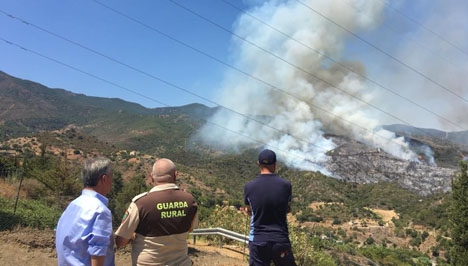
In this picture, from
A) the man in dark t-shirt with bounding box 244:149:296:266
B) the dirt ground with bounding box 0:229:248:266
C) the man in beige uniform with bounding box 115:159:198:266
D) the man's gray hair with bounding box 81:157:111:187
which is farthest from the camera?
the dirt ground with bounding box 0:229:248:266

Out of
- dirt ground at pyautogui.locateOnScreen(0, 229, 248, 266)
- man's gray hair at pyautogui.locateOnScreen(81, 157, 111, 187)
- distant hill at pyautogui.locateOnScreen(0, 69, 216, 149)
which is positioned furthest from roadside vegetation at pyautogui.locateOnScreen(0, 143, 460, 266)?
distant hill at pyautogui.locateOnScreen(0, 69, 216, 149)

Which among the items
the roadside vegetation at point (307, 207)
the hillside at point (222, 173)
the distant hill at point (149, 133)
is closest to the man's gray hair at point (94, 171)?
the roadside vegetation at point (307, 207)

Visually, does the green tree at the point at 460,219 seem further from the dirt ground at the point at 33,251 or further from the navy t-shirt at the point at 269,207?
the navy t-shirt at the point at 269,207

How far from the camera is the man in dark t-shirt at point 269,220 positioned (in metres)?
3.82

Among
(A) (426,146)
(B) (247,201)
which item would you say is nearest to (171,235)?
(B) (247,201)

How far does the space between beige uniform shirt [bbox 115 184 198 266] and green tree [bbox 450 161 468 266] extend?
2304 centimetres

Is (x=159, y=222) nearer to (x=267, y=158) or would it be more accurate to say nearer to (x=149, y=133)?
(x=267, y=158)

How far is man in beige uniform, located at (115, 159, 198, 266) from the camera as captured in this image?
302 centimetres

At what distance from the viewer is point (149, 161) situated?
7144cm

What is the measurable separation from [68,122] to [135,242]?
163m

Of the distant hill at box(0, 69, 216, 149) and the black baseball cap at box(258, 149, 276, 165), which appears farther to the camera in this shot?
the distant hill at box(0, 69, 216, 149)

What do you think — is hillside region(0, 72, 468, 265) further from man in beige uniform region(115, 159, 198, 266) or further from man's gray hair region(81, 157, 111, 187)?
man's gray hair region(81, 157, 111, 187)

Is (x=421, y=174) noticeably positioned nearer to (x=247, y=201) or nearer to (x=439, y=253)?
(x=439, y=253)

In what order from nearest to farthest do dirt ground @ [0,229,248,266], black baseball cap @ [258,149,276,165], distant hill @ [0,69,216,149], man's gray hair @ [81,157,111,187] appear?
man's gray hair @ [81,157,111,187], black baseball cap @ [258,149,276,165], dirt ground @ [0,229,248,266], distant hill @ [0,69,216,149]
